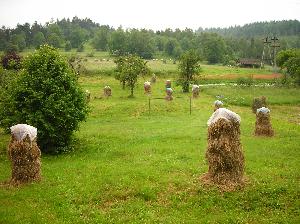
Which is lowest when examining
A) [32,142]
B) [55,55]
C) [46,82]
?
[32,142]

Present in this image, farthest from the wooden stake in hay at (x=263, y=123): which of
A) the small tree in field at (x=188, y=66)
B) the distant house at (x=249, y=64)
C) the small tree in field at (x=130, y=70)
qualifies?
the distant house at (x=249, y=64)

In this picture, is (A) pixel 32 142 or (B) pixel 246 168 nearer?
(A) pixel 32 142

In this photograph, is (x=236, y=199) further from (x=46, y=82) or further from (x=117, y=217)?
(x=46, y=82)

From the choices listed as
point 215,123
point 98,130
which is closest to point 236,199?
point 215,123

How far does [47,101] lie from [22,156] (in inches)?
215

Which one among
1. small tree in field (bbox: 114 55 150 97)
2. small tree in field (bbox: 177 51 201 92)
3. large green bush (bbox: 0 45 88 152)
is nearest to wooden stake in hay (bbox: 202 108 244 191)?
large green bush (bbox: 0 45 88 152)

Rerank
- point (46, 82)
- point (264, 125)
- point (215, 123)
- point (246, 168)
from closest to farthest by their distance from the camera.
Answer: point (215, 123) → point (246, 168) → point (46, 82) → point (264, 125)

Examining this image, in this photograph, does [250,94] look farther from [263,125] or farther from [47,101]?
[47,101]

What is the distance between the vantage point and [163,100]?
4281 cm

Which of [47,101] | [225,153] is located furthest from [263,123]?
[47,101]

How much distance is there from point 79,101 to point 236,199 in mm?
11870

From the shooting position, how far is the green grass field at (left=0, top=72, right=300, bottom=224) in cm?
1316

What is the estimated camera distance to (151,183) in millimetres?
15953

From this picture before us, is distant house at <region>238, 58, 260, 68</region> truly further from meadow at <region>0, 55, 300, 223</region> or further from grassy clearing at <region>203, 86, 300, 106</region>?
meadow at <region>0, 55, 300, 223</region>
